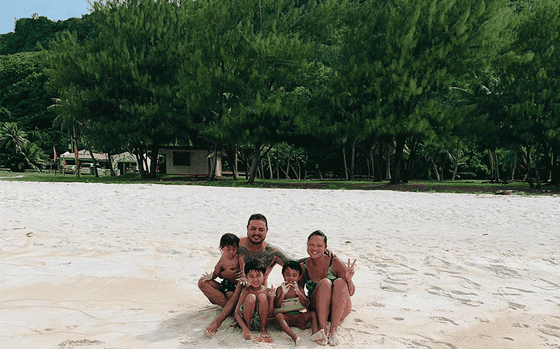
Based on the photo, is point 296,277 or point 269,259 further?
point 269,259

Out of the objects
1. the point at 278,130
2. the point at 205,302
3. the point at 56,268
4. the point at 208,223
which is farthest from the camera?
the point at 278,130

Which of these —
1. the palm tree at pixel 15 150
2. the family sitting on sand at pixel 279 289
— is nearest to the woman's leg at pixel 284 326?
→ the family sitting on sand at pixel 279 289

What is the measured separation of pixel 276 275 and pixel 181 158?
1196 inches

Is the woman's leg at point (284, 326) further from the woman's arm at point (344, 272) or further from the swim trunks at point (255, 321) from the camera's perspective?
the woman's arm at point (344, 272)

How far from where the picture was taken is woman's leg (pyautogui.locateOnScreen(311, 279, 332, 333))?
350 centimetres

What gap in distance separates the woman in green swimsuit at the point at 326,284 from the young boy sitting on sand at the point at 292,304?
0.08m

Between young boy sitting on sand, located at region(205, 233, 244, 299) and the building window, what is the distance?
31578 millimetres

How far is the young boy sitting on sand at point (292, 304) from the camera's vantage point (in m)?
3.54

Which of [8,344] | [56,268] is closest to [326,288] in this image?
[8,344]

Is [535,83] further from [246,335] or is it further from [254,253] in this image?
[246,335]

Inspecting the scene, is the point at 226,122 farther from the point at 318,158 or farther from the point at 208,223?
the point at 318,158

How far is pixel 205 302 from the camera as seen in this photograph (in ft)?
14.4

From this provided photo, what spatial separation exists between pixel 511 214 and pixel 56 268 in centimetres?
1044

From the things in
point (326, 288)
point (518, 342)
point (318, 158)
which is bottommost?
point (518, 342)
